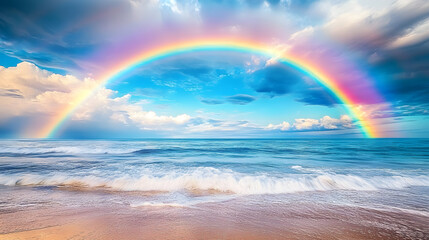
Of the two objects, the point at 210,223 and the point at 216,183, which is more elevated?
the point at 210,223

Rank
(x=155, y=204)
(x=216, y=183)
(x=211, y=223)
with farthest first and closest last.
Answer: (x=216, y=183), (x=155, y=204), (x=211, y=223)

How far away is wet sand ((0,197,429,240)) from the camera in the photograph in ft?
12.2

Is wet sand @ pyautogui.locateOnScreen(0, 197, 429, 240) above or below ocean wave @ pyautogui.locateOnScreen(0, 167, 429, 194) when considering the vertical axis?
above

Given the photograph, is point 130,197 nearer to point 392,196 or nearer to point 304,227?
point 304,227

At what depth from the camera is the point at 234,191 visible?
7.47m

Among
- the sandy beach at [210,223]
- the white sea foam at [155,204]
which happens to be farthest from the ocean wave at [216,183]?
the sandy beach at [210,223]

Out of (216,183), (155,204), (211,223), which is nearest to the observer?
(211,223)

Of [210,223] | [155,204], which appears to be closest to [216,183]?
[155,204]

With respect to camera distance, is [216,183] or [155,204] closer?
[155,204]

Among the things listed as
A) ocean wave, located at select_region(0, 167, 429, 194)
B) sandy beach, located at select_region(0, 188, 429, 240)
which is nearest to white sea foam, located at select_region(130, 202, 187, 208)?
sandy beach, located at select_region(0, 188, 429, 240)

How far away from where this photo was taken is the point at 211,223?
4289 mm

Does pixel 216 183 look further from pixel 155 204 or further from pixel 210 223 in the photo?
pixel 210 223

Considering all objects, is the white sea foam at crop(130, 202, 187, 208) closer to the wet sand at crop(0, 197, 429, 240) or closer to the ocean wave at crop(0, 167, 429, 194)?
the wet sand at crop(0, 197, 429, 240)

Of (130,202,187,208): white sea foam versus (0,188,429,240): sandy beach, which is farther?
(130,202,187,208): white sea foam
